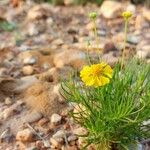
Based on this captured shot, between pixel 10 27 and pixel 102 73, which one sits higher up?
pixel 102 73

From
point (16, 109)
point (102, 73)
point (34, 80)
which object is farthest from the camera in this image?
point (34, 80)

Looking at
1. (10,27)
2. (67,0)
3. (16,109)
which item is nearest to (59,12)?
(67,0)

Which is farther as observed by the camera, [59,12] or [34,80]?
[59,12]

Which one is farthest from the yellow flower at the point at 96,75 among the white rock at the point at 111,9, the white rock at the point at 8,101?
the white rock at the point at 111,9

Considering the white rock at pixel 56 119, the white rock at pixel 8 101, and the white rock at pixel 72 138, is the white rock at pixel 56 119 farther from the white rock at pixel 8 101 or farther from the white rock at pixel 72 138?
the white rock at pixel 8 101

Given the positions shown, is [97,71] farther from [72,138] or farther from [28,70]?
[28,70]

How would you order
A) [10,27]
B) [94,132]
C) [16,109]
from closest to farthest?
[94,132], [16,109], [10,27]

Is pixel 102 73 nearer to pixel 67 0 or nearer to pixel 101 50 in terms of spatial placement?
pixel 101 50
